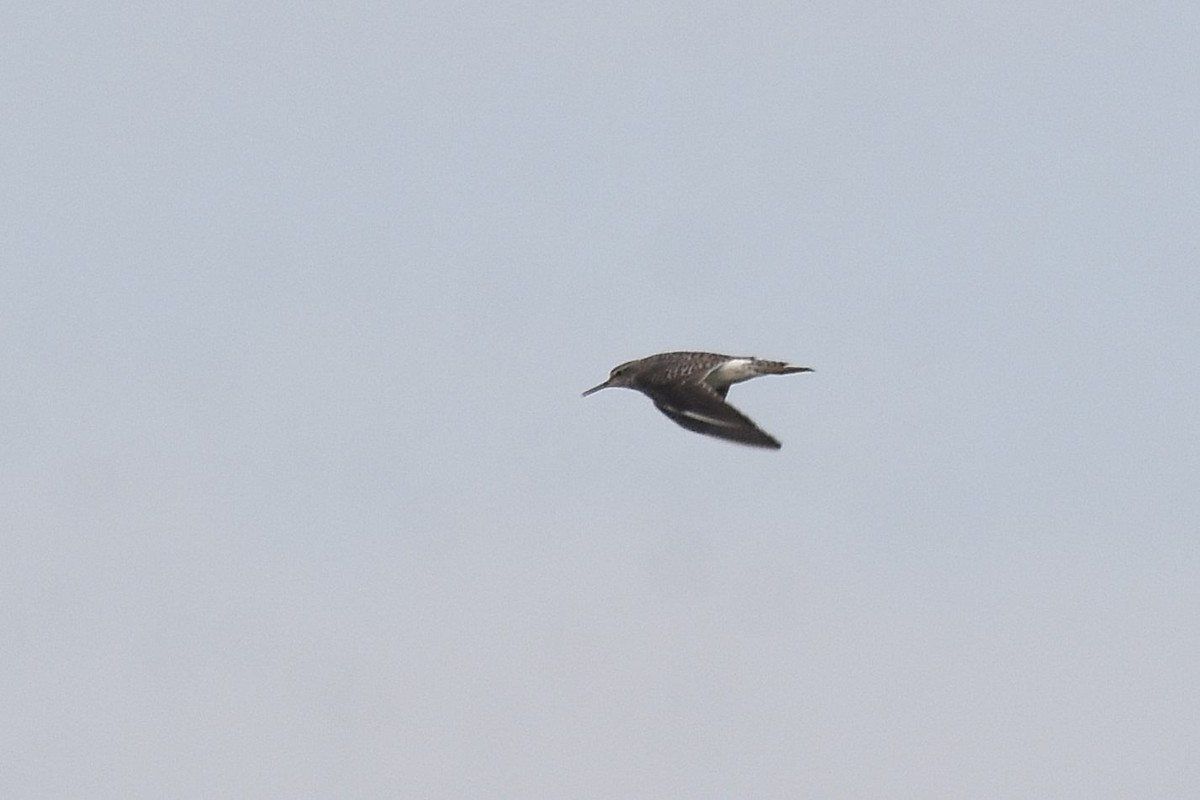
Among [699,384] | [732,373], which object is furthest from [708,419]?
[732,373]

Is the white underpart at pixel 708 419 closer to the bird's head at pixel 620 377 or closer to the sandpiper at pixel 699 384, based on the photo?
the sandpiper at pixel 699 384

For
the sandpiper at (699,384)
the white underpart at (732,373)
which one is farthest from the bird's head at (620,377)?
the white underpart at (732,373)

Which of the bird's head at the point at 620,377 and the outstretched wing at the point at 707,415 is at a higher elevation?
the bird's head at the point at 620,377

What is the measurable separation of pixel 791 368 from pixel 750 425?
4.56 meters

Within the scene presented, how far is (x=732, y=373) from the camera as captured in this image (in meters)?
42.7

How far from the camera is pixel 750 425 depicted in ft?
127

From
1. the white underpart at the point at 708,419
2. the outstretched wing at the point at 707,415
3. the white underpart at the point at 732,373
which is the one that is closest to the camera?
the outstretched wing at the point at 707,415

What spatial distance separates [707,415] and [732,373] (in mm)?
2911

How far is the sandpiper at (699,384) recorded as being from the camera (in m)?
39.2

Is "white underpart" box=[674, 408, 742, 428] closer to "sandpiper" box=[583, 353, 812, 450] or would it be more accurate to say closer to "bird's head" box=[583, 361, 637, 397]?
"sandpiper" box=[583, 353, 812, 450]

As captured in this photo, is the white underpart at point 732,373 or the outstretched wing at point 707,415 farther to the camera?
the white underpart at point 732,373

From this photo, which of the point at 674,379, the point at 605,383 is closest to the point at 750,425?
the point at 674,379

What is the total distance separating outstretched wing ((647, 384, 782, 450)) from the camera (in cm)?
3869

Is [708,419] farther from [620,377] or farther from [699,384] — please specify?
[620,377]
